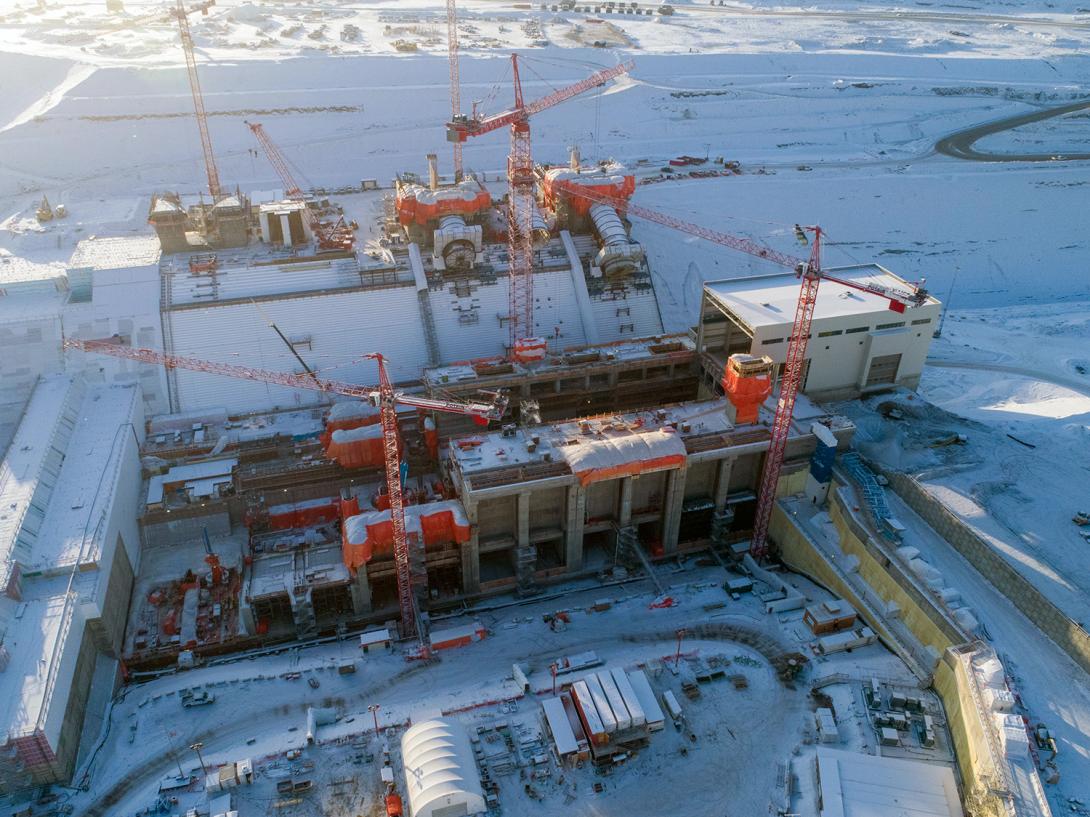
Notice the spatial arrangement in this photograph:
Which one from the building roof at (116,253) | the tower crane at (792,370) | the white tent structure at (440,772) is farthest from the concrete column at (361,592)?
the building roof at (116,253)

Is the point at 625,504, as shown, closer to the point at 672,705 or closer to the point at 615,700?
the point at 672,705

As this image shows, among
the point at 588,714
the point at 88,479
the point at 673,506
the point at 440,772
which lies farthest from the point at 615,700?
the point at 88,479

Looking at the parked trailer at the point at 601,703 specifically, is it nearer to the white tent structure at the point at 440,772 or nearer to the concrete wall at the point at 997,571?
the white tent structure at the point at 440,772

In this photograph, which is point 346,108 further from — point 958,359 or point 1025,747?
point 1025,747

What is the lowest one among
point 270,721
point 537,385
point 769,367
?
point 270,721

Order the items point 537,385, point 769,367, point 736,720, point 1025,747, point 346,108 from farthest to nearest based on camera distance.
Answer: point 346,108 → point 537,385 → point 769,367 → point 736,720 → point 1025,747

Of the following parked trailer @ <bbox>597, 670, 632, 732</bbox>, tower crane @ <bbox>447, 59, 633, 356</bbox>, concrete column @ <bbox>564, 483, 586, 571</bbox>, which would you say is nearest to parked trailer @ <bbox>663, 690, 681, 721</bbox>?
parked trailer @ <bbox>597, 670, 632, 732</bbox>

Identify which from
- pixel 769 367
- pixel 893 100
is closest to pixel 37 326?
pixel 769 367
